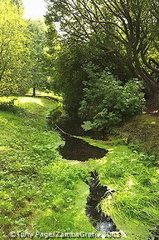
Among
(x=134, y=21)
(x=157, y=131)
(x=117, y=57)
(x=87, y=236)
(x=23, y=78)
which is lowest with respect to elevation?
(x=87, y=236)

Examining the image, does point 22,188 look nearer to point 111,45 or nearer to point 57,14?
point 111,45

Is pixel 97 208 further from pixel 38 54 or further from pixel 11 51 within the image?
pixel 38 54

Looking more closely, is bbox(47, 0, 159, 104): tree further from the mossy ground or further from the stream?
the mossy ground

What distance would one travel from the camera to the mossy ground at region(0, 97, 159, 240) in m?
4.77

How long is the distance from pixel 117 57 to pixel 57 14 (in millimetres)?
6103

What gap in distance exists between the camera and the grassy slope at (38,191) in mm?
4662

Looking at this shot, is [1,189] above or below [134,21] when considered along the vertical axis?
below

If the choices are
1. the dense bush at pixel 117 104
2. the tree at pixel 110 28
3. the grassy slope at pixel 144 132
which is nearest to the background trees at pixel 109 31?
the tree at pixel 110 28

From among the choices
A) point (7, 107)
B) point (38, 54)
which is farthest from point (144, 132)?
point (38, 54)

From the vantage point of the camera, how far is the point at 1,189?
554cm

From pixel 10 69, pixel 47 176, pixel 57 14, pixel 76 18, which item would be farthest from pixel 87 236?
pixel 57 14

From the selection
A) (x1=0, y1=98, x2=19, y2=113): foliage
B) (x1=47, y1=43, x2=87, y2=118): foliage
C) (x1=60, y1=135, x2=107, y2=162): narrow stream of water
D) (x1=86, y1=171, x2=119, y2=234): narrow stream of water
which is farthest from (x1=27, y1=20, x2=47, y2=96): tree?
(x1=86, y1=171, x2=119, y2=234): narrow stream of water

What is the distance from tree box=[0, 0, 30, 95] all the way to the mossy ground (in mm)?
8722

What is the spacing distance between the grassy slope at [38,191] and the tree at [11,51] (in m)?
8.64
